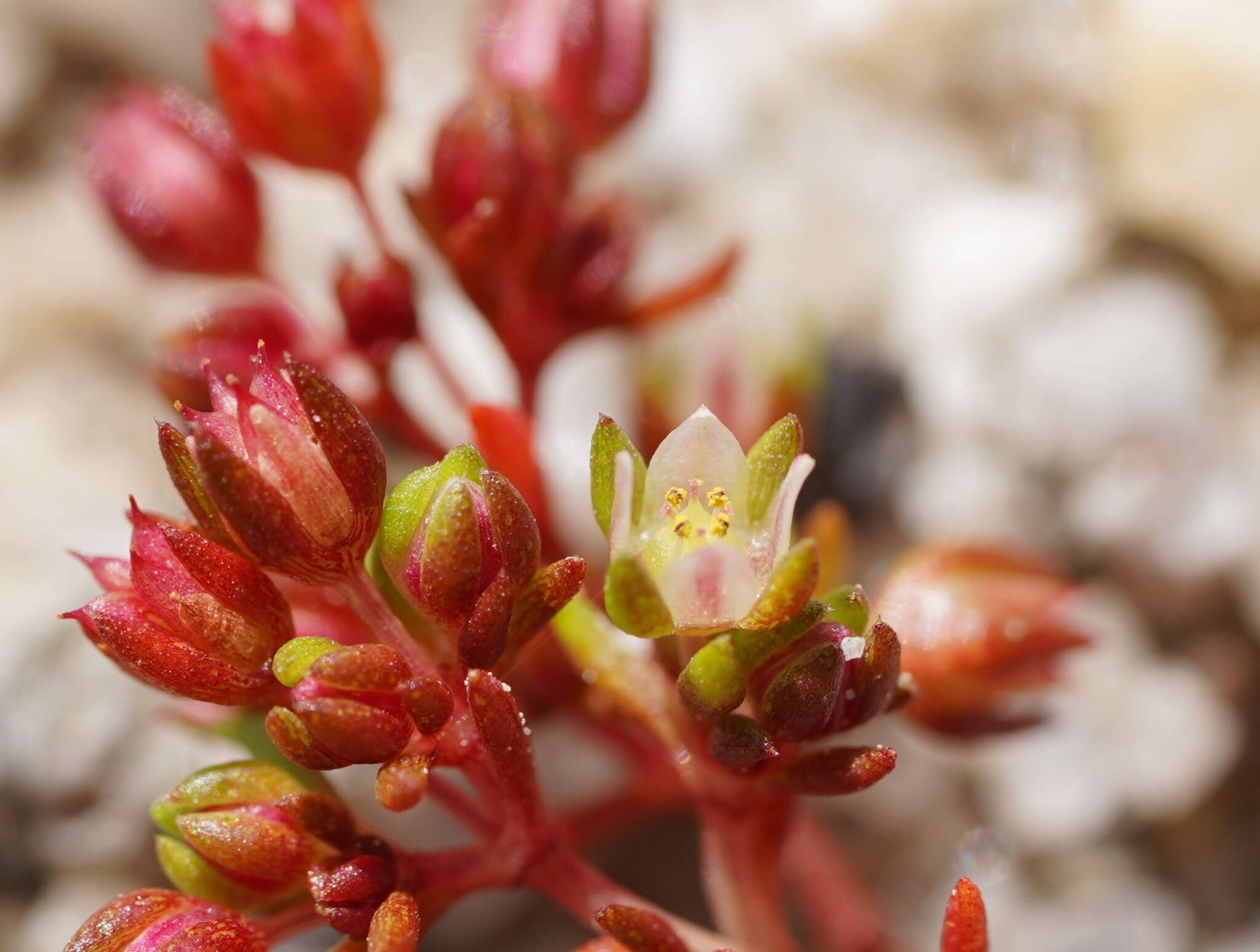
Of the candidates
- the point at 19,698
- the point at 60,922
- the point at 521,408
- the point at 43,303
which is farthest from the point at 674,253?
the point at 60,922

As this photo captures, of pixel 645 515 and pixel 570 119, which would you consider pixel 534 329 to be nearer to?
pixel 570 119

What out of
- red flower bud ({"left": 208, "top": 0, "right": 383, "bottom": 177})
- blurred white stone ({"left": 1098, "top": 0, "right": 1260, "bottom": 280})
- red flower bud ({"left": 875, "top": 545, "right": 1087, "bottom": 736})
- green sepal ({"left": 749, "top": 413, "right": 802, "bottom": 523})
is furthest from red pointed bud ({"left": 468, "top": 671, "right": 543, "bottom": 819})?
blurred white stone ({"left": 1098, "top": 0, "right": 1260, "bottom": 280})

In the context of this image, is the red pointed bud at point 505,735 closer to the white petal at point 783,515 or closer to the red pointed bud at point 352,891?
the red pointed bud at point 352,891

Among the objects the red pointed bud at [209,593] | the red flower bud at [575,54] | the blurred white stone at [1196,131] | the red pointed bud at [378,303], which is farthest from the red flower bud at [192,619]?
the blurred white stone at [1196,131]

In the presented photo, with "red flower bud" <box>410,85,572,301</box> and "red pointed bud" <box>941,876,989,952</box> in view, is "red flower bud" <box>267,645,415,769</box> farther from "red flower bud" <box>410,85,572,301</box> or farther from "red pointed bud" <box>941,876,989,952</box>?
"red flower bud" <box>410,85,572,301</box>

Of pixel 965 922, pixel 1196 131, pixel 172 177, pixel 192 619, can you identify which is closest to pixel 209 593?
pixel 192 619
